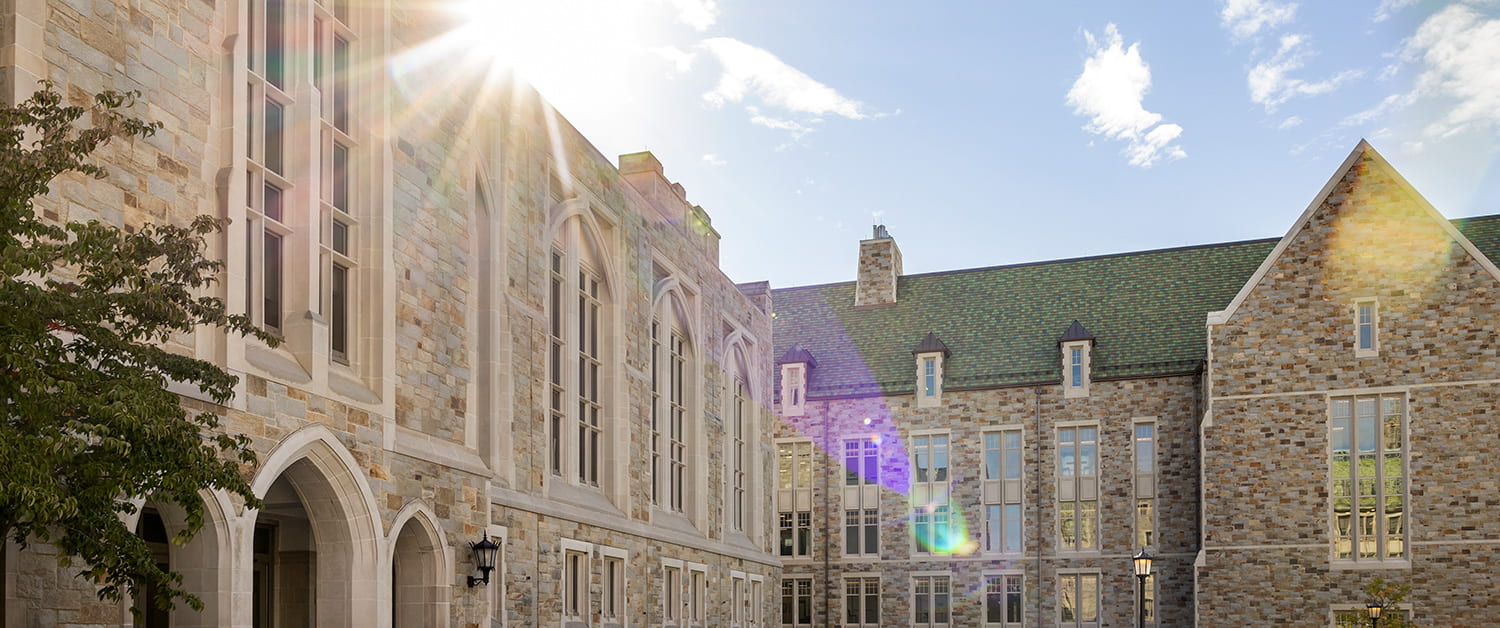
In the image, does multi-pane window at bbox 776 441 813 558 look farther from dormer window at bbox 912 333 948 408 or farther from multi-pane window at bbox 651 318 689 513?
multi-pane window at bbox 651 318 689 513

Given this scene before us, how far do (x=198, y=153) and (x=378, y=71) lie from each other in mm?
3998

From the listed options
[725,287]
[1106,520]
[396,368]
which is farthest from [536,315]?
[1106,520]

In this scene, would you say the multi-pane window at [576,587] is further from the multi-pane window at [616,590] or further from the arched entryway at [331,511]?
the arched entryway at [331,511]

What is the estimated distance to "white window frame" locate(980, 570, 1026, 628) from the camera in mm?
42562

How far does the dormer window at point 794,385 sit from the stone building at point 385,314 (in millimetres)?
17510

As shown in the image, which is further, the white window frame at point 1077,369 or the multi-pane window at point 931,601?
the multi-pane window at point 931,601

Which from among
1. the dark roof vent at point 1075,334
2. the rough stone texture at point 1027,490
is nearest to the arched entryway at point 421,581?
the rough stone texture at point 1027,490

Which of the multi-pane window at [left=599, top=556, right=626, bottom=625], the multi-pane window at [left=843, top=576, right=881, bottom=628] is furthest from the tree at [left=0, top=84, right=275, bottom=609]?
the multi-pane window at [left=843, top=576, right=881, bottom=628]

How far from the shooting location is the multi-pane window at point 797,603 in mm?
45031

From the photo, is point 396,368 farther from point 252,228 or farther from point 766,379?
point 766,379

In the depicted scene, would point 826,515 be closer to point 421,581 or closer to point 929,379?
point 929,379

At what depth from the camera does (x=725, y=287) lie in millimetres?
34875

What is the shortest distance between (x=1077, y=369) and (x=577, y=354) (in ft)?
75.9

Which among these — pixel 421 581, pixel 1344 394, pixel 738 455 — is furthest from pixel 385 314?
pixel 1344 394
